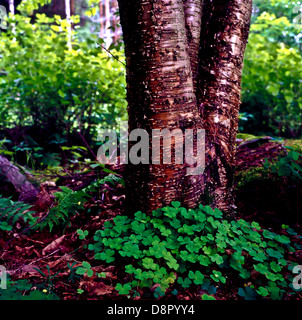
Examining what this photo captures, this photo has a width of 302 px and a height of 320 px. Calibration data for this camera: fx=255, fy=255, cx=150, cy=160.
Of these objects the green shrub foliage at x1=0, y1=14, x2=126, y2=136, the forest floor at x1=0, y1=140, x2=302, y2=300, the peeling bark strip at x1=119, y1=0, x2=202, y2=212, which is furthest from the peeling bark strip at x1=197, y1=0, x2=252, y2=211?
the green shrub foliage at x1=0, y1=14, x2=126, y2=136

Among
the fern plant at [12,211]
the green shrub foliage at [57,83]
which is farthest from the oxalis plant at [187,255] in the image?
the green shrub foliage at [57,83]

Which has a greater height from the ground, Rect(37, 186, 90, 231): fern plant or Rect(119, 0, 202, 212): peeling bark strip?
Rect(119, 0, 202, 212): peeling bark strip

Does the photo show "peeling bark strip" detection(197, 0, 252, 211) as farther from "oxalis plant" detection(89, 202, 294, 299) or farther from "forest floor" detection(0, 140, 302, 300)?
"forest floor" detection(0, 140, 302, 300)

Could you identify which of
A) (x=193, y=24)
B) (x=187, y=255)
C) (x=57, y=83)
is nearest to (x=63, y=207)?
(x=187, y=255)

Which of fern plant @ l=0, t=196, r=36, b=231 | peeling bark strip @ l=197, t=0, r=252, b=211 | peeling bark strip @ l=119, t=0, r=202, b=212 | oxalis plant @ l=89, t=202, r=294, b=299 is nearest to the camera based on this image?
oxalis plant @ l=89, t=202, r=294, b=299

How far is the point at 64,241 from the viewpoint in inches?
83.9

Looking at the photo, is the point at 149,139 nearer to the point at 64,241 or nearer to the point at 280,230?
the point at 64,241

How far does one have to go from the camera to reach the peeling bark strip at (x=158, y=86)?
5.86ft

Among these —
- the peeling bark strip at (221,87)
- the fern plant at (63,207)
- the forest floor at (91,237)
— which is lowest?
the forest floor at (91,237)

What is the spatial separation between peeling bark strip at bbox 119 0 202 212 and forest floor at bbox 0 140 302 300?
0.60 metres

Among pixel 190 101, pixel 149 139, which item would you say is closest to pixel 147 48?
pixel 190 101

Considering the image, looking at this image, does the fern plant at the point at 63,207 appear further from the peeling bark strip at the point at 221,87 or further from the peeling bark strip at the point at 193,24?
the peeling bark strip at the point at 193,24

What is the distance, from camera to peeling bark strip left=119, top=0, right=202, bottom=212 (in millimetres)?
1787

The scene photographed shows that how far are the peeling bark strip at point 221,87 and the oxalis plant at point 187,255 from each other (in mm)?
323
